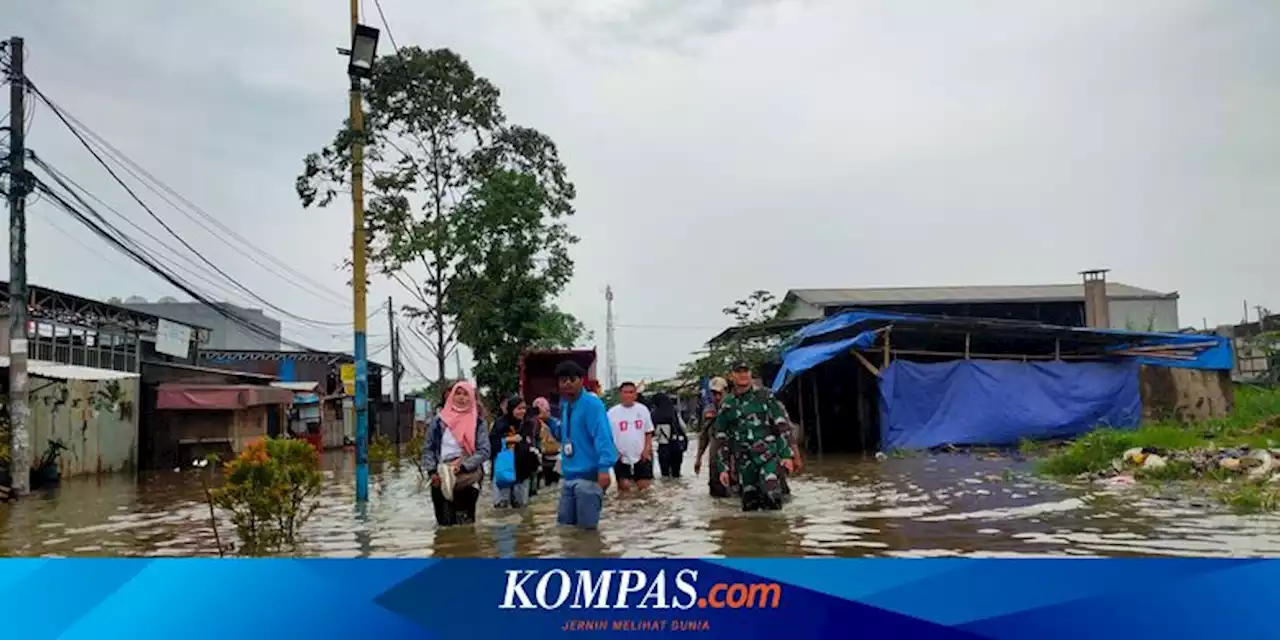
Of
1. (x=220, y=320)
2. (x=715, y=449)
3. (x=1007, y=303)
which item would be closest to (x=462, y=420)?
(x=715, y=449)

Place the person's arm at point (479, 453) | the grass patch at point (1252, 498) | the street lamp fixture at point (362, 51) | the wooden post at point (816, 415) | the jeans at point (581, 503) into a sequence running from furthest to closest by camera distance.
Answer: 1. the wooden post at point (816, 415)
2. the street lamp fixture at point (362, 51)
3. the grass patch at point (1252, 498)
4. the person's arm at point (479, 453)
5. the jeans at point (581, 503)

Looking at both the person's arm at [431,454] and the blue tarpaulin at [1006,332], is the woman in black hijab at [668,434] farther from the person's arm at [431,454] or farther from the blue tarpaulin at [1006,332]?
the person's arm at [431,454]

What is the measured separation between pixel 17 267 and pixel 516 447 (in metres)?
11.1

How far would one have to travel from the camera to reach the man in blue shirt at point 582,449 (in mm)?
7219

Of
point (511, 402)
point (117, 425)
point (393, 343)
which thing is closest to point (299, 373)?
point (393, 343)

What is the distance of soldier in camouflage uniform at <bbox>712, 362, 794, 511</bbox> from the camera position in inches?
353

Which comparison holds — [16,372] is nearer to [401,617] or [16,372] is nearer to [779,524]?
[779,524]

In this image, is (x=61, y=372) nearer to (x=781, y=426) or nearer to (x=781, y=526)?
(x=781, y=426)

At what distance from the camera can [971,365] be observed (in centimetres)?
1978

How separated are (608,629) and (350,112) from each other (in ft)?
33.2

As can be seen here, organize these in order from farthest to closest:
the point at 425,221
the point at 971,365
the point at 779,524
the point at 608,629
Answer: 1. the point at 425,221
2. the point at 971,365
3. the point at 779,524
4. the point at 608,629

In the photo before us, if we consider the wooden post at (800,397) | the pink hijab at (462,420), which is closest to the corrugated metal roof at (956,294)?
the wooden post at (800,397)

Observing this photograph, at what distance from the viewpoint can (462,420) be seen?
333 inches

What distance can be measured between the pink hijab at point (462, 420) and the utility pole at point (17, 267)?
12044mm
